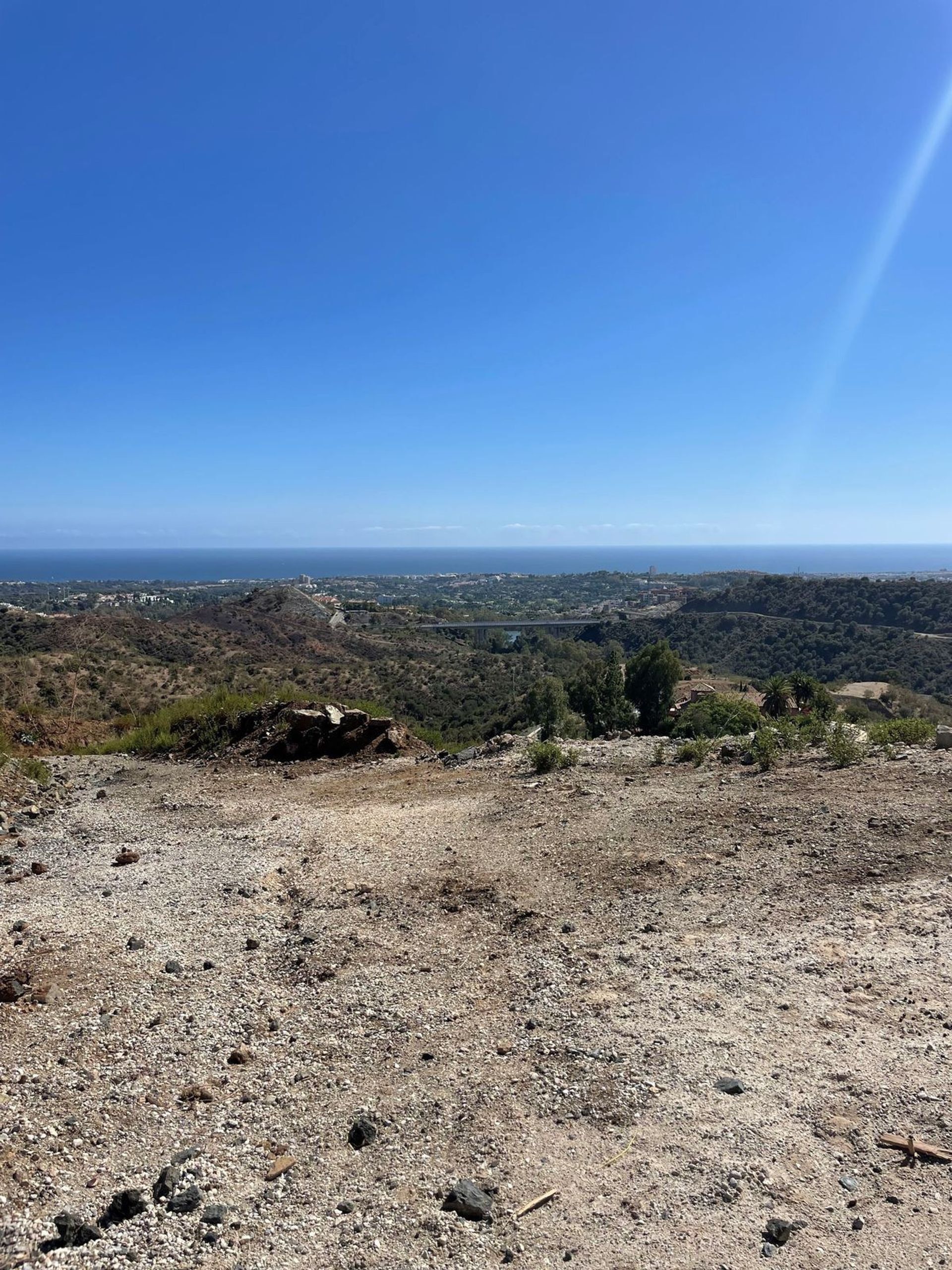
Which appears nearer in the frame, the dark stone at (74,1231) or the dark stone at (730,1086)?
the dark stone at (74,1231)

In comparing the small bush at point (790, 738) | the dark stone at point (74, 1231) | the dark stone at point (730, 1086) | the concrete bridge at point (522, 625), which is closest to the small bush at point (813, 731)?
the small bush at point (790, 738)

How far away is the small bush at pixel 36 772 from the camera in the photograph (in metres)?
11.1

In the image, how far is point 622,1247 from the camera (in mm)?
3004

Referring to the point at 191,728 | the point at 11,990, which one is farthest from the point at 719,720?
the point at 11,990

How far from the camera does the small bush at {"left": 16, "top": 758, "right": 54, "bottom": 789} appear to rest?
11.1m

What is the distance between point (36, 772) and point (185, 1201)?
9.86 m

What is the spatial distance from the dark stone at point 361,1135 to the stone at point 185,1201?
77cm

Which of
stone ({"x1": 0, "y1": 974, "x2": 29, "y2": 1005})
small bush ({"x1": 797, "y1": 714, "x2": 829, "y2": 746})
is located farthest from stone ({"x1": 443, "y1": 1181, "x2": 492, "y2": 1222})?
small bush ({"x1": 797, "y1": 714, "x2": 829, "y2": 746})

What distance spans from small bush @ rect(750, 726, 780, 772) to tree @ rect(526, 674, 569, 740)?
12256 mm

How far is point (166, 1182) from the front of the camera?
11.4 feet

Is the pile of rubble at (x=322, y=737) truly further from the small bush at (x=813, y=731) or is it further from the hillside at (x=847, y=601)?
the hillside at (x=847, y=601)

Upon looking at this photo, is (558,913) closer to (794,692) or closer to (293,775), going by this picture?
(293,775)

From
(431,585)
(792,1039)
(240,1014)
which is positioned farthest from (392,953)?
(431,585)

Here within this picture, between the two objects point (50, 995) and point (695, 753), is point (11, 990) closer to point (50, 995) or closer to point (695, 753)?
point (50, 995)
